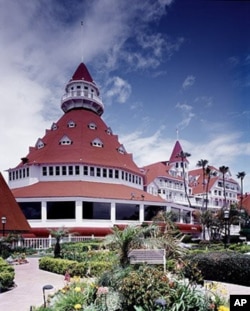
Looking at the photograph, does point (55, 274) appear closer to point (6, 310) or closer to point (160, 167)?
point (6, 310)

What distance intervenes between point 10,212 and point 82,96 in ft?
69.2

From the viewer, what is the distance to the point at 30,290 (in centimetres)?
1066

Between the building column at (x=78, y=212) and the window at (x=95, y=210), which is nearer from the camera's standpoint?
the building column at (x=78, y=212)

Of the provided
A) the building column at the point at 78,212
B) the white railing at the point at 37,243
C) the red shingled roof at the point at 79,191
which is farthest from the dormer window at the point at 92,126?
the white railing at the point at 37,243

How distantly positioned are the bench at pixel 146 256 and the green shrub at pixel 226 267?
9.10 feet

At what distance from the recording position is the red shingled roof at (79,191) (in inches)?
1255

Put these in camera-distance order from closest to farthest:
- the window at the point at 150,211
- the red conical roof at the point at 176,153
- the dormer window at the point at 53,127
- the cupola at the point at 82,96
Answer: the window at the point at 150,211
the dormer window at the point at 53,127
the cupola at the point at 82,96
the red conical roof at the point at 176,153

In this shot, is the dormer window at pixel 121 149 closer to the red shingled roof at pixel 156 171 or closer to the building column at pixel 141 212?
the red shingled roof at pixel 156 171

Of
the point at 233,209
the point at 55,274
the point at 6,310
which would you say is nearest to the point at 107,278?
the point at 6,310

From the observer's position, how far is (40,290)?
34.8ft

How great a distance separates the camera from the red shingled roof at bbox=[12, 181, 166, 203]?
105 ft

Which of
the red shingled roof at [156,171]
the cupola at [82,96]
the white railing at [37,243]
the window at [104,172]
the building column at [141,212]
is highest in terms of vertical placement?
the cupola at [82,96]

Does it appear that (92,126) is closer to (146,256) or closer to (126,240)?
(146,256)

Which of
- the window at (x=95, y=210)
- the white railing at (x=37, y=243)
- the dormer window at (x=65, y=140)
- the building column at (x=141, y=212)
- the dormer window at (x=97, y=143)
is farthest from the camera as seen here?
the dormer window at (x=97, y=143)
